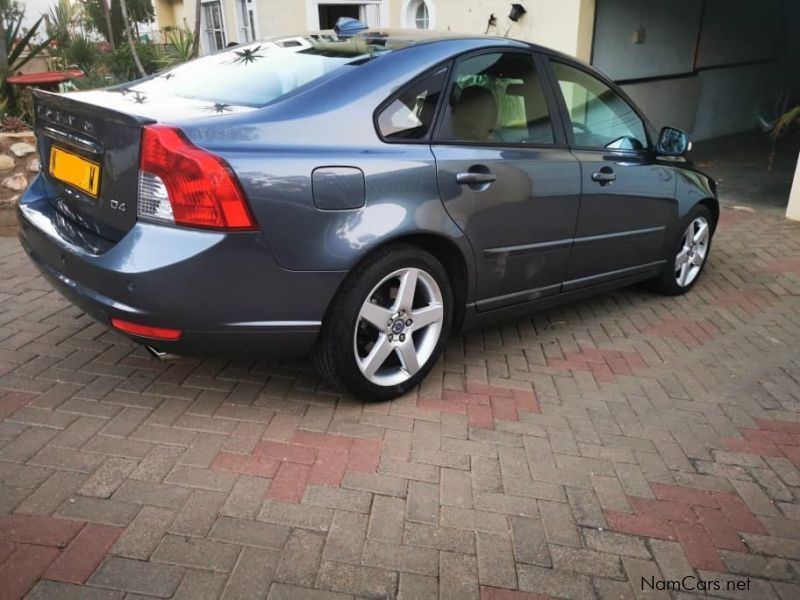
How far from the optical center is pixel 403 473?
97.9 inches

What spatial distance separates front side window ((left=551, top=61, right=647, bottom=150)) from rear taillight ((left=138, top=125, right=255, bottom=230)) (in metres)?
2.02

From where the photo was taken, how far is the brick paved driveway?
6.63 ft

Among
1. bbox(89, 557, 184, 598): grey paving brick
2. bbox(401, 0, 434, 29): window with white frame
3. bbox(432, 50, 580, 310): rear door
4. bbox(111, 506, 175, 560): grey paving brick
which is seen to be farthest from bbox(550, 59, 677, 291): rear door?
bbox(401, 0, 434, 29): window with white frame

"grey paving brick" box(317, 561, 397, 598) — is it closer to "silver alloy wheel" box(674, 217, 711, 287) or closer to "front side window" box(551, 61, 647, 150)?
"front side window" box(551, 61, 647, 150)

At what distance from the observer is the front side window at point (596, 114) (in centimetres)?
352

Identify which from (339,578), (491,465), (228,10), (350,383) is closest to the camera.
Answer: (339,578)

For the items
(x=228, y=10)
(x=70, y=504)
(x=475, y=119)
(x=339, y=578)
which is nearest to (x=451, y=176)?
(x=475, y=119)

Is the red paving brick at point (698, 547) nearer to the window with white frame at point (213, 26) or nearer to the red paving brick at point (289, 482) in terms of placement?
the red paving brick at point (289, 482)

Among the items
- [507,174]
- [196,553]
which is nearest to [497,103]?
[507,174]

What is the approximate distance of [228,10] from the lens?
37.1 feet

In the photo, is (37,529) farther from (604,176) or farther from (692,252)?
(692,252)

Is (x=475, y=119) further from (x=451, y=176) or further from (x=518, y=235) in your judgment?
(x=518, y=235)

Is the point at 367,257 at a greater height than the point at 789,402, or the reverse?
the point at 367,257

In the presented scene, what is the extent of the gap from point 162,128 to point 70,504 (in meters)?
1.34
